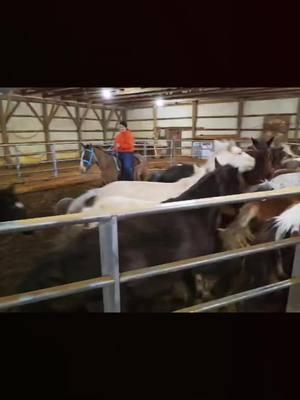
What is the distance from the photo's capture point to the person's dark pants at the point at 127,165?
2.89 feet

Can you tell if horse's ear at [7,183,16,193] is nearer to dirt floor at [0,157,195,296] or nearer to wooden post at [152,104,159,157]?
dirt floor at [0,157,195,296]

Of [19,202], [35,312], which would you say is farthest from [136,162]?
[35,312]

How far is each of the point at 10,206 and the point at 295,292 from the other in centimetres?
114

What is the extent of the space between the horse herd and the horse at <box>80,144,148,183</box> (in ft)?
0.06

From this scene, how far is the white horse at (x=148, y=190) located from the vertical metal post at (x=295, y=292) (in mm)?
486

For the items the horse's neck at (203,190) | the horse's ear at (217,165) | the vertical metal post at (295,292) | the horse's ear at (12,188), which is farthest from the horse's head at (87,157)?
the vertical metal post at (295,292)

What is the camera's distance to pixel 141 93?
880 mm

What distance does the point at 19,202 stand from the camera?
0.83 m

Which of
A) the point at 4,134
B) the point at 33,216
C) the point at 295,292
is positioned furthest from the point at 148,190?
the point at 295,292

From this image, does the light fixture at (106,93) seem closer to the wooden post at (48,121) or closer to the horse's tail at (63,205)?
the wooden post at (48,121)

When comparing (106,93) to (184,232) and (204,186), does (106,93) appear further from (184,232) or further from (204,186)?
(184,232)

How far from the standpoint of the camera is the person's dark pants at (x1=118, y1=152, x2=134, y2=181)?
0.88m

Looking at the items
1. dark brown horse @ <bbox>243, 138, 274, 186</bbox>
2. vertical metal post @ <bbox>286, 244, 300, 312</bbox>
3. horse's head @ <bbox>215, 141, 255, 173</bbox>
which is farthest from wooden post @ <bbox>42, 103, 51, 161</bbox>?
Answer: vertical metal post @ <bbox>286, 244, 300, 312</bbox>
